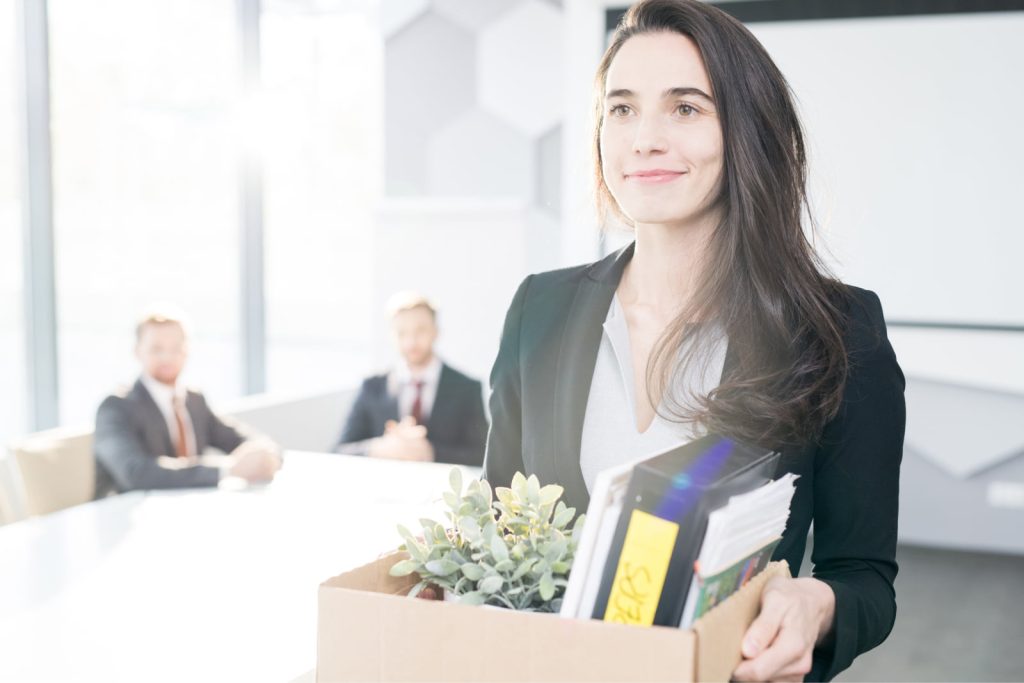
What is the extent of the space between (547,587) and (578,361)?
52 cm

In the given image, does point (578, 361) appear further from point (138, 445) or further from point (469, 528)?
point (138, 445)

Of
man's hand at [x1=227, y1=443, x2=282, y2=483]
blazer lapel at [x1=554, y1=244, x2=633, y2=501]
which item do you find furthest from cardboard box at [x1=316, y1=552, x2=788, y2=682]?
man's hand at [x1=227, y1=443, x2=282, y2=483]

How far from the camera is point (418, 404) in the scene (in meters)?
4.52

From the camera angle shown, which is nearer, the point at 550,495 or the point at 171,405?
the point at 550,495

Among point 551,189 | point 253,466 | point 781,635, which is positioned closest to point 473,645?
point 781,635

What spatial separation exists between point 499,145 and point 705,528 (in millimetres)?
5443

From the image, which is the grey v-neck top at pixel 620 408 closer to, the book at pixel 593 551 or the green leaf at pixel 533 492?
the green leaf at pixel 533 492

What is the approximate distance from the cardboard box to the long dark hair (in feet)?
1.13

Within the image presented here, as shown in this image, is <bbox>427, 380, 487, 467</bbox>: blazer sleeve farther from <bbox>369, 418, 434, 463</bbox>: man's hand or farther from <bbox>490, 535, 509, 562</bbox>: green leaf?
<bbox>490, 535, 509, 562</bbox>: green leaf

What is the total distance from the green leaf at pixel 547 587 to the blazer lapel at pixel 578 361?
1.39ft

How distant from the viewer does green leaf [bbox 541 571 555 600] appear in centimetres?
85

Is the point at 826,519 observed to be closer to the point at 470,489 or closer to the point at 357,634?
the point at 470,489

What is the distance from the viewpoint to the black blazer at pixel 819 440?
1156 mm

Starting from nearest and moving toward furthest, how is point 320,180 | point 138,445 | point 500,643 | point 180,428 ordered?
1. point 500,643
2. point 138,445
3. point 180,428
4. point 320,180
